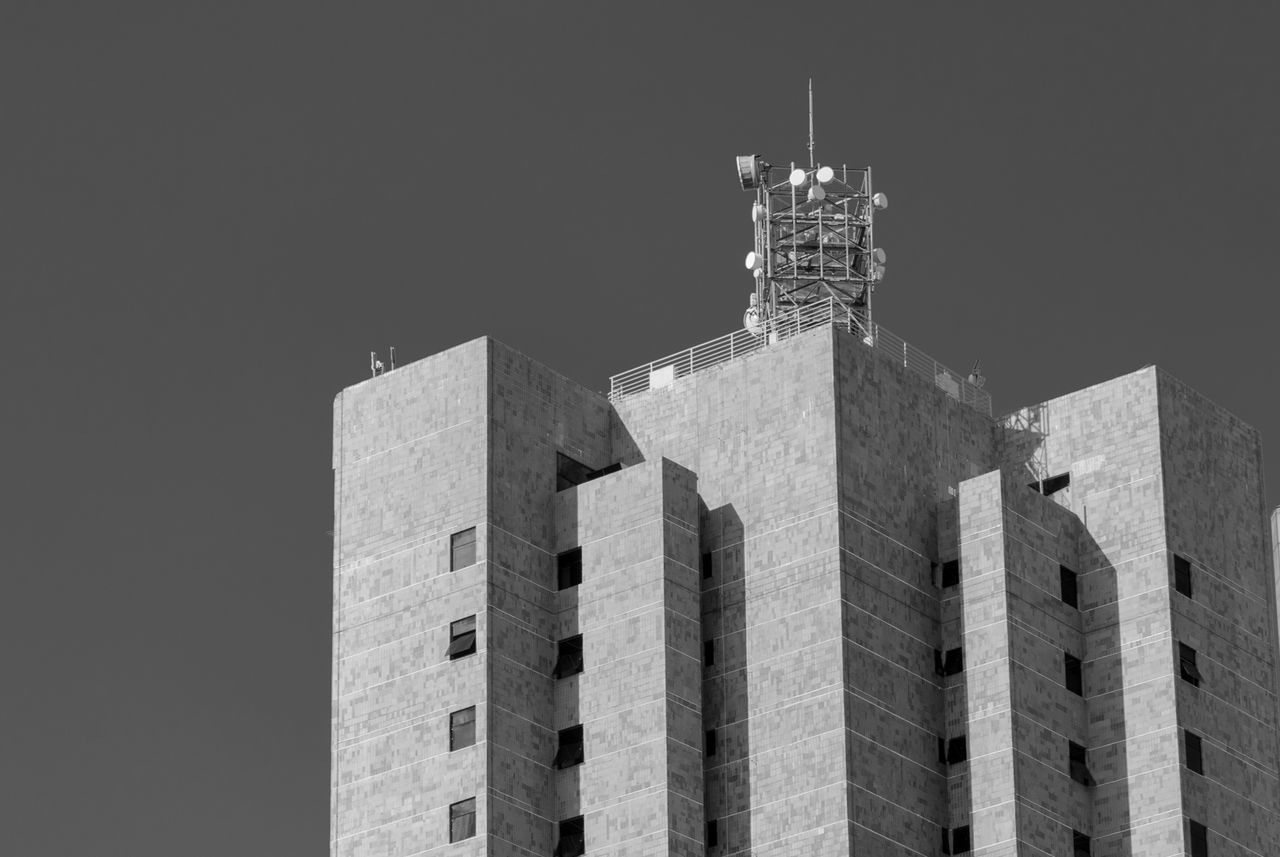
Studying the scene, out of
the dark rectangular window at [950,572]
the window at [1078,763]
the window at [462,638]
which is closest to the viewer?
the window at [462,638]

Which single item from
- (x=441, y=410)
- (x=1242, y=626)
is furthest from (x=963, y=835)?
(x=441, y=410)

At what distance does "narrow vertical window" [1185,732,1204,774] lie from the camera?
170 meters

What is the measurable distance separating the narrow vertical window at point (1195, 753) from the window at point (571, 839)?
2639 cm

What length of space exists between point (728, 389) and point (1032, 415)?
49.2ft

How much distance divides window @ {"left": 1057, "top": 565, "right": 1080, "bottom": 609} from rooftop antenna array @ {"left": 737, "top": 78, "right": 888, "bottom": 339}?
59.5 feet

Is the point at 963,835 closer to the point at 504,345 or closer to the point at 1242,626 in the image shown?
the point at 1242,626

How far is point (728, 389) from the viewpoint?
176m

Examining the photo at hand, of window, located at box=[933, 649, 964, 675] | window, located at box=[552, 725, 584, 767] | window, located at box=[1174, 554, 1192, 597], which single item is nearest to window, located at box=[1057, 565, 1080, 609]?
window, located at box=[1174, 554, 1192, 597]

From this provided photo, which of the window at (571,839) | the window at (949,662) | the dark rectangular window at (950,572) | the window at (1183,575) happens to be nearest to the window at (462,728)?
the window at (571,839)

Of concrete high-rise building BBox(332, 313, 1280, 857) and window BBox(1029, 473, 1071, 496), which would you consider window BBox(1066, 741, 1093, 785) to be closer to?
concrete high-rise building BBox(332, 313, 1280, 857)

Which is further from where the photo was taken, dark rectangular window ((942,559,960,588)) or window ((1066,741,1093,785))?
dark rectangular window ((942,559,960,588))

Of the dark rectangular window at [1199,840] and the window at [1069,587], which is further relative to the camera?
the window at [1069,587]

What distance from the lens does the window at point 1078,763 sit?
17062 cm

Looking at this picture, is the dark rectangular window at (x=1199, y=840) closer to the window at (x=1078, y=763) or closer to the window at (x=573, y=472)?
the window at (x=1078, y=763)
